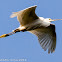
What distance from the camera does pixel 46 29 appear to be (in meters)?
10.5

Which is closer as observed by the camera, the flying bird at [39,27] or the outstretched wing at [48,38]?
the flying bird at [39,27]

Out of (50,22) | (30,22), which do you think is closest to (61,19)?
(50,22)

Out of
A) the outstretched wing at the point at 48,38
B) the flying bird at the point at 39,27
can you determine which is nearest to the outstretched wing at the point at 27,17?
the flying bird at the point at 39,27

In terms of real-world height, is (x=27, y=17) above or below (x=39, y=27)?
above

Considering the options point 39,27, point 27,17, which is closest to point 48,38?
point 39,27

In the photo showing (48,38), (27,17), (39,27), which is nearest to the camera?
(27,17)

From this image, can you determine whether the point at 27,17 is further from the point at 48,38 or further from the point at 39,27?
the point at 48,38

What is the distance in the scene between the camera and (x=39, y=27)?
31.8 ft

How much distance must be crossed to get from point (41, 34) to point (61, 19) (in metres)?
1.20

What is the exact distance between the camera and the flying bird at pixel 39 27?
9.41 m

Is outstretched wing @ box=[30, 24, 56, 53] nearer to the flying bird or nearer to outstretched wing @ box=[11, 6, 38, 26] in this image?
the flying bird

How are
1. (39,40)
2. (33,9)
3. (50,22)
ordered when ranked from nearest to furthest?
(33,9), (50,22), (39,40)

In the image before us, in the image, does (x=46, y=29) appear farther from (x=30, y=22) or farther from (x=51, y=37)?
(x=30, y=22)

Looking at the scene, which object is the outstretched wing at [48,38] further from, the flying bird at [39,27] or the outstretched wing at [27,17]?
the outstretched wing at [27,17]
